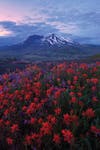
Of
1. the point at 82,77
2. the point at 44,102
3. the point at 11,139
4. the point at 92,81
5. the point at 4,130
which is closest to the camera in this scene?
the point at 11,139

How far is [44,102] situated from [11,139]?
1.09 metres

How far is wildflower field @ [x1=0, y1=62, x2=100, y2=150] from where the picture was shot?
184 inches

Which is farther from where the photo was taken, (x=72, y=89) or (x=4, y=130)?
(x=72, y=89)

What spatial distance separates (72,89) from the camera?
5.88 m

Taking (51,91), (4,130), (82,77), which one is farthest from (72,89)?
(4,130)

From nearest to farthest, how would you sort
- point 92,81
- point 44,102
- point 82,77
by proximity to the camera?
point 44,102 < point 92,81 < point 82,77

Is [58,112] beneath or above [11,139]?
above

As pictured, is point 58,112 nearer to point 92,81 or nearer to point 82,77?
point 92,81

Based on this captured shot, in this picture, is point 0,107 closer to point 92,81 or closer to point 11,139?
point 11,139

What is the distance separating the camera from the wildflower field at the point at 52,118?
15.3 ft

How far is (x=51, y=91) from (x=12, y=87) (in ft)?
4.31

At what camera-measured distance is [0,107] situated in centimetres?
584

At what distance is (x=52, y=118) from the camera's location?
188 inches

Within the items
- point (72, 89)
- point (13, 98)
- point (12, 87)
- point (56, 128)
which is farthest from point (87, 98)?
point (12, 87)
